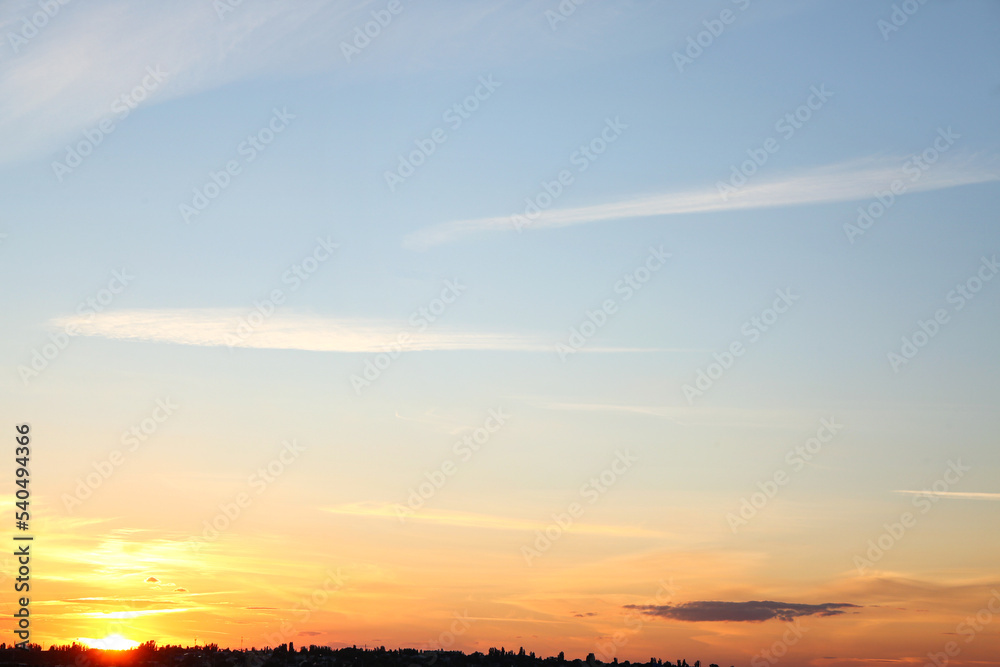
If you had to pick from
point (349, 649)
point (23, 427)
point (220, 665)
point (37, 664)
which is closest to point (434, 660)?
point (349, 649)

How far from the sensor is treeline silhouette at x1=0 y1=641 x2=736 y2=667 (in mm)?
51281

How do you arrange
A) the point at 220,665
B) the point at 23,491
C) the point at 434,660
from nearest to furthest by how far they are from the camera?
1. the point at 23,491
2. the point at 220,665
3. the point at 434,660

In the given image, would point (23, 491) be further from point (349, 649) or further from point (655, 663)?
point (655, 663)

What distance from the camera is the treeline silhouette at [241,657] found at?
168 feet

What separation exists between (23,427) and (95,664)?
41.0 feet

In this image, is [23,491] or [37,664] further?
[37,664]

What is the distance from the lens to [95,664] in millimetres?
51188

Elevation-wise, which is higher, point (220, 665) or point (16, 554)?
point (16, 554)

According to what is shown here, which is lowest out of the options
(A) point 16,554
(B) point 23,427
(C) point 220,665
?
(C) point 220,665

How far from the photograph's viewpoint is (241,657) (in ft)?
171

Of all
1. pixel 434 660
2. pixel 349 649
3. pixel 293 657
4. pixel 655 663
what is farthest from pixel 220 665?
pixel 655 663

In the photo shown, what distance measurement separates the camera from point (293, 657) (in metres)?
53.1

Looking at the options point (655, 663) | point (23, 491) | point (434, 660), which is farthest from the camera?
point (655, 663)

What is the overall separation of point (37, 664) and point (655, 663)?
33.5 meters
